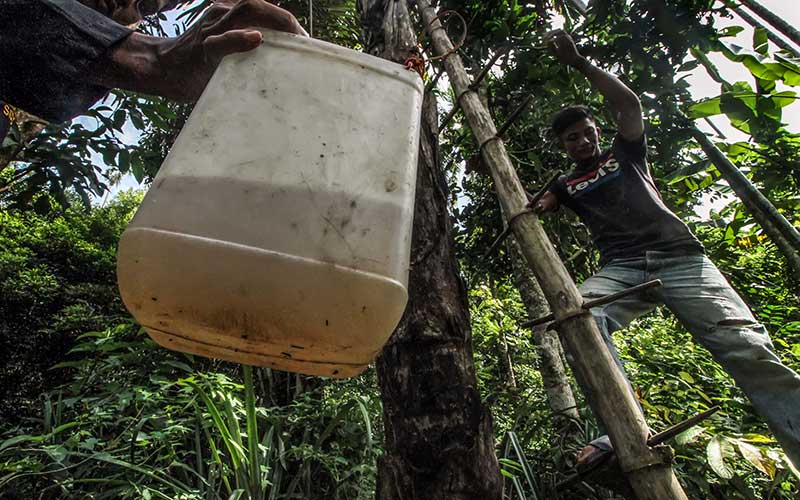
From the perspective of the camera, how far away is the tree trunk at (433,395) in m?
1.00

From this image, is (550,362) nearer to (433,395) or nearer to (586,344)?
(586,344)

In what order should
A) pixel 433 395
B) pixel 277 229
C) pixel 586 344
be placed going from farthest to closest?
pixel 586 344 < pixel 433 395 < pixel 277 229

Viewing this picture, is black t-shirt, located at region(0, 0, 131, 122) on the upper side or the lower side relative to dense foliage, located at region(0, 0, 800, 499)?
upper

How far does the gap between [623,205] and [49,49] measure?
2136 mm

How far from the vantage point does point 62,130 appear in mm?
2869

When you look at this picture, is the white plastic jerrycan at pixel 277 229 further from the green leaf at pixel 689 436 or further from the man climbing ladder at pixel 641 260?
the green leaf at pixel 689 436

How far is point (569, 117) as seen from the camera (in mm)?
2342

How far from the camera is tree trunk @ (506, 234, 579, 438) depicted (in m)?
2.74

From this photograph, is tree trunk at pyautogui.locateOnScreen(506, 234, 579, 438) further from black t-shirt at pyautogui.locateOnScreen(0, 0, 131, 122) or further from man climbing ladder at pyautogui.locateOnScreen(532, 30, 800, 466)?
black t-shirt at pyautogui.locateOnScreen(0, 0, 131, 122)

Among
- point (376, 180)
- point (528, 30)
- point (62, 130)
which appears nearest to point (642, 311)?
point (376, 180)

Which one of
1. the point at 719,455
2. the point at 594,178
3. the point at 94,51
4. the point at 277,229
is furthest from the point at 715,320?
the point at 94,51

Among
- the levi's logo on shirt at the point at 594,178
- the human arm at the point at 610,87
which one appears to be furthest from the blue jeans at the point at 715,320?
the human arm at the point at 610,87

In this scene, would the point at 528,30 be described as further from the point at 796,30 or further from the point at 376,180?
the point at 376,180

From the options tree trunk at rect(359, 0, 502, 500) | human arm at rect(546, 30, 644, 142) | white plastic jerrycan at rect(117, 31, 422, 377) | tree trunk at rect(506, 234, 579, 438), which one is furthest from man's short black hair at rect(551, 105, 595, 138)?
white plastic jerrycan at rect(117, 31, 422, 377)
